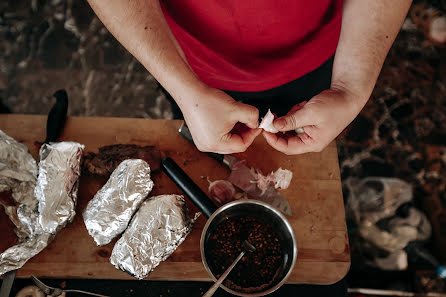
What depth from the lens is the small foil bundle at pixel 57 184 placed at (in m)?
1.12

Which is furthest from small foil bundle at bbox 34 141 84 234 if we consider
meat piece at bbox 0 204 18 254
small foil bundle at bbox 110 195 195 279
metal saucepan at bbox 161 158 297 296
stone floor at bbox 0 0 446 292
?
stone floor at bbox 0 0 446 292

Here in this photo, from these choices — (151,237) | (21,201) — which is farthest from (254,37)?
(21,201)

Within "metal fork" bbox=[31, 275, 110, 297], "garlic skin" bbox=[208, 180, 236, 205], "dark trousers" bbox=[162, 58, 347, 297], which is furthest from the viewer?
"dark trousers" bbox=[162, 58, 347, 297]

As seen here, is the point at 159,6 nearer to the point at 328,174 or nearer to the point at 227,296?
the point at 328,174

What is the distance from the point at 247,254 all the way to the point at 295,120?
1.61ft

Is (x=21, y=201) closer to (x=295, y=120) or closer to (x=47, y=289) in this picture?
(x=47, y=289)

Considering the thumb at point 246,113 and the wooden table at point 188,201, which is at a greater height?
the thumb at point 246,113

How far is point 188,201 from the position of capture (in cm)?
128

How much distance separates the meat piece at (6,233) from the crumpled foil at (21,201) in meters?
0.01

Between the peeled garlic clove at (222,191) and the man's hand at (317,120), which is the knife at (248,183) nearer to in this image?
the peeled garlic clove at (222,191)

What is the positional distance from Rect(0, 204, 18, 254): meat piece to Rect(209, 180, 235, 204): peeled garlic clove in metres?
0.71

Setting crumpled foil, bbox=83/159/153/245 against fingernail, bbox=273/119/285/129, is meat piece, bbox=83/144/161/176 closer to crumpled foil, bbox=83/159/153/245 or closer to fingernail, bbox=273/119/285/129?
crumpled foil, bbox=83/159/153/245

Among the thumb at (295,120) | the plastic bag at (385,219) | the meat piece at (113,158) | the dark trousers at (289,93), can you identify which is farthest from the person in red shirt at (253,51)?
the plastic bag at (385,219)

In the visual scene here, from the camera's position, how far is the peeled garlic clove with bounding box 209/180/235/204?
1271mm
